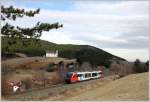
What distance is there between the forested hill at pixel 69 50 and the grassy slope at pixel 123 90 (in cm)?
18

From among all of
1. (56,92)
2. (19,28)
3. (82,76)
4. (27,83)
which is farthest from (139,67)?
(19,28)

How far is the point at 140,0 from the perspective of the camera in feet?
11.6

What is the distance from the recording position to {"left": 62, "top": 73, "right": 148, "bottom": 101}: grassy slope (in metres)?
3.51

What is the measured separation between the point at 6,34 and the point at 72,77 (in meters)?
0.62

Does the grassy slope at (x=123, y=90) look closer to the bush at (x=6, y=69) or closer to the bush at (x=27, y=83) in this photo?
the bush at (x=27, y=83)

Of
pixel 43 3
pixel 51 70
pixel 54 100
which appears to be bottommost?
pixel 54 100

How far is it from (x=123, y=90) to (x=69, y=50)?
0.52 meters

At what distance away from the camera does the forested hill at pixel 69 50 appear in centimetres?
359

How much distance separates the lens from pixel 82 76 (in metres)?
3.66

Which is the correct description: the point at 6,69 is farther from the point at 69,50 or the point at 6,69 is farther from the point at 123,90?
the point at 123,90

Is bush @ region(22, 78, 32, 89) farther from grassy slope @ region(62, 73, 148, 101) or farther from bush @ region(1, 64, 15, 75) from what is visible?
grassy slope @ region(62, 73, 148, 101)

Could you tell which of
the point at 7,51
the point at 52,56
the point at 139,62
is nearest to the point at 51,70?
the point at 52,56

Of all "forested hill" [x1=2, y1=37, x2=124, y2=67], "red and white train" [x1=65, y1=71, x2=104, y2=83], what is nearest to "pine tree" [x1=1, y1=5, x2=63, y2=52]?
"forested hill" [x1=2, y1=37, x2=124, y2=67]

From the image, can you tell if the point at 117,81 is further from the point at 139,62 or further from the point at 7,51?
the point at 7,51
